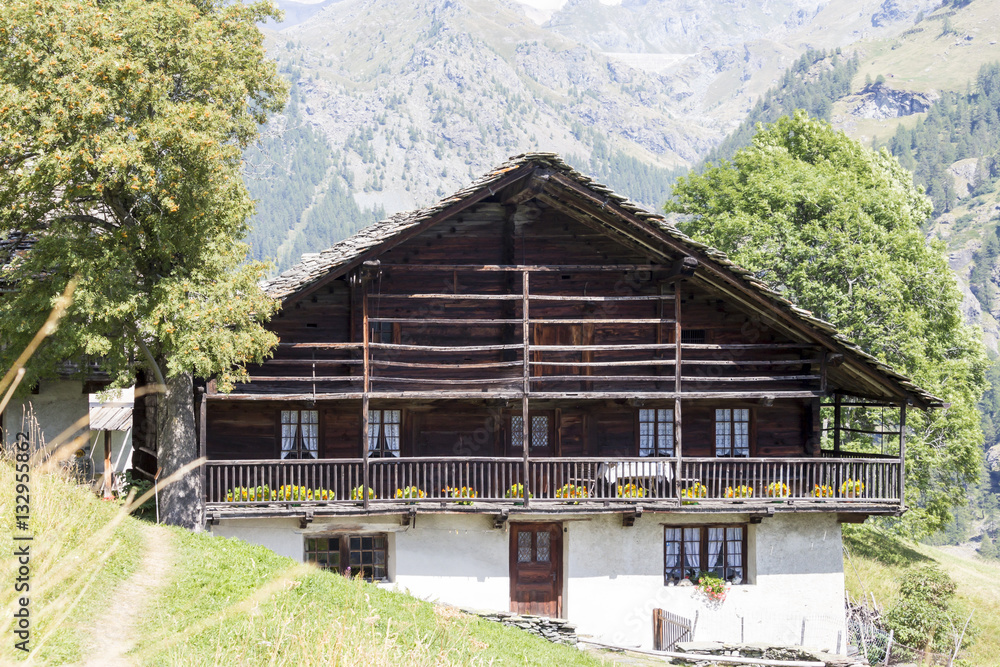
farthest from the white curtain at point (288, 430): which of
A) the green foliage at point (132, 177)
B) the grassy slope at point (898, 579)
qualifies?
the grassy slope at point (898, 579)

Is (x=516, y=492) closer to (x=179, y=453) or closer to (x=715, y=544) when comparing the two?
(x=715, y=544)

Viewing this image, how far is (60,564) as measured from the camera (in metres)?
8.72

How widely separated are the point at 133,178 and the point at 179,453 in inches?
226

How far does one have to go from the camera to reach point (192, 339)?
1669 centimetres

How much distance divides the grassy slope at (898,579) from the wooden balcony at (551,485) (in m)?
6.20

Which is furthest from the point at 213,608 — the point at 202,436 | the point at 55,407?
the point at 55,407

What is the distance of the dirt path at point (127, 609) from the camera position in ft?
29.9

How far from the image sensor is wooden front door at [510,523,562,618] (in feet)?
71.6

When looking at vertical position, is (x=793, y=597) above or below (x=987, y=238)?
below

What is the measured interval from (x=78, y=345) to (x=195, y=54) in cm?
545

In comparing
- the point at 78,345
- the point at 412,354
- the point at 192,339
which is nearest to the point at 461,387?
the point at 412,354

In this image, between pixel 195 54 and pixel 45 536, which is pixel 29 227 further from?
pixel 45 536

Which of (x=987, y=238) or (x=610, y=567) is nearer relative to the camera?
(x=610, y=567)

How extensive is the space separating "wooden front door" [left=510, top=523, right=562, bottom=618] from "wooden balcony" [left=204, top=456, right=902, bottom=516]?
3.69 ft
